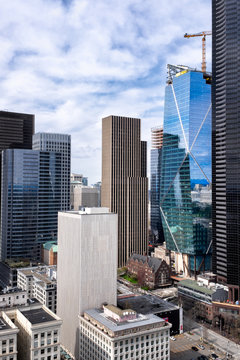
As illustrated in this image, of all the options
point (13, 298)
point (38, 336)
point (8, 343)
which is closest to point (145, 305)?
point (13, 298)

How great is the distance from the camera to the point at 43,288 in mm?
162500

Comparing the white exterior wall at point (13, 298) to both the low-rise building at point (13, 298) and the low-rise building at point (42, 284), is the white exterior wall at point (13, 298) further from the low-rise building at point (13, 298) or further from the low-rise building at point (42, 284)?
the low-rise building at point (42, 284)

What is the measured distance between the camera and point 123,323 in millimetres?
114500

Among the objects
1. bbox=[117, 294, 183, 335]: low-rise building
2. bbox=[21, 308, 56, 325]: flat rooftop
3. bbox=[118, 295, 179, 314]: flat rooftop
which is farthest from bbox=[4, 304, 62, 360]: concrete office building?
bbox=[118, 295, 179, 314]: flat rooftop

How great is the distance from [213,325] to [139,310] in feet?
134

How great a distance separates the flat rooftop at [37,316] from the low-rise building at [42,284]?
1974 inches

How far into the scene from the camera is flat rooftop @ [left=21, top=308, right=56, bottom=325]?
102 metres

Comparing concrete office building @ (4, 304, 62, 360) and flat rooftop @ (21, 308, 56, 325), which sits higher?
flat rooftop @ (21, 308, 56, 325)

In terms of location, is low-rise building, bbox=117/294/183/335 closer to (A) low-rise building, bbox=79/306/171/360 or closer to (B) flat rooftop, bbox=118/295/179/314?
(B) flat rooftop, bbox=118/295/179/314

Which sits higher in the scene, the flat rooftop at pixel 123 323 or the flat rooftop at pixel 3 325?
the flat rooftop at pixel 3 325

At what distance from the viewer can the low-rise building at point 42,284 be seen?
161 m

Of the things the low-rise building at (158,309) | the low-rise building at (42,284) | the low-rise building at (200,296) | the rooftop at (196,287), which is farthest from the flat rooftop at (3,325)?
the rooftop at (196,287)

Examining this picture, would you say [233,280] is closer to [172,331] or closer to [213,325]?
[213,325]

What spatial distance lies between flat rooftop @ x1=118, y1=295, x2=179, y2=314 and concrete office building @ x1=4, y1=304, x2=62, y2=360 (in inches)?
1973
